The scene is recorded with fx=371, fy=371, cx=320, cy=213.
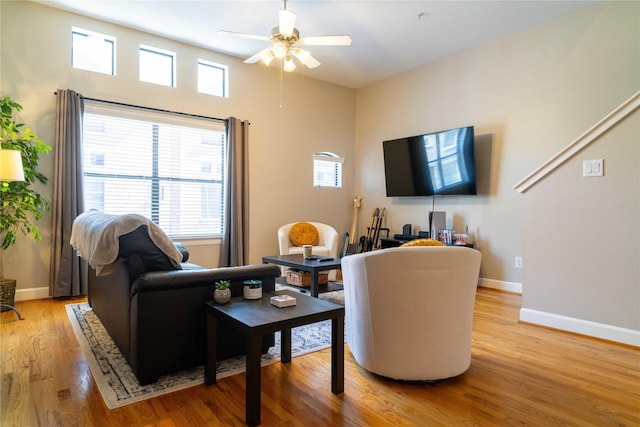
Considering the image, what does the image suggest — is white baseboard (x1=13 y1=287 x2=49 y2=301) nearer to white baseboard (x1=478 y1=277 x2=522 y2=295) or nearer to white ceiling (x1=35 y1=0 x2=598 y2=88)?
white ceiling (x1=35 y1=0 x2=598 y2=88)

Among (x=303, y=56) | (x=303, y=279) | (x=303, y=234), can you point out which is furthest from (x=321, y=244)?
A: (x=303, y=56)

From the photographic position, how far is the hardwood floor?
69.7 inches

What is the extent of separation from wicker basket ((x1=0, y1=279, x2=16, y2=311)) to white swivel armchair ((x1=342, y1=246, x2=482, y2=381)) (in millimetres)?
3446

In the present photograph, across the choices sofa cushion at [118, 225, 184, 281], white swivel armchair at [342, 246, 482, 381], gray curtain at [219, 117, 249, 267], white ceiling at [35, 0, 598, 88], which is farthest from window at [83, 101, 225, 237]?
white swivel armchair at [342, 246, 482, 381]

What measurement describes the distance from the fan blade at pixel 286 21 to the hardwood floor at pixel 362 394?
2.73 meters

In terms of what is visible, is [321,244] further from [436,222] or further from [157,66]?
[157,66]

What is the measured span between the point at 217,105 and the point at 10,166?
2638 mm

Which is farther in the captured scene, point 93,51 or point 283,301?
point 93,51

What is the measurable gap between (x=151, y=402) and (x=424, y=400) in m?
1.41

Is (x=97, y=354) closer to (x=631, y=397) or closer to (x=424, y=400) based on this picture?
(x=424, y=400)

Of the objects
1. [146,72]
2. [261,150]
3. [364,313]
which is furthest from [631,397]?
[146,72]

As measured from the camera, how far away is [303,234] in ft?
17.2

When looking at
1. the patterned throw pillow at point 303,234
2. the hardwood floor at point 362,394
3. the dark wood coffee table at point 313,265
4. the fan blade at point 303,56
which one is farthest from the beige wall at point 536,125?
the fan blade at point 303,56

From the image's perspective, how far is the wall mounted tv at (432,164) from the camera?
15.6ft
